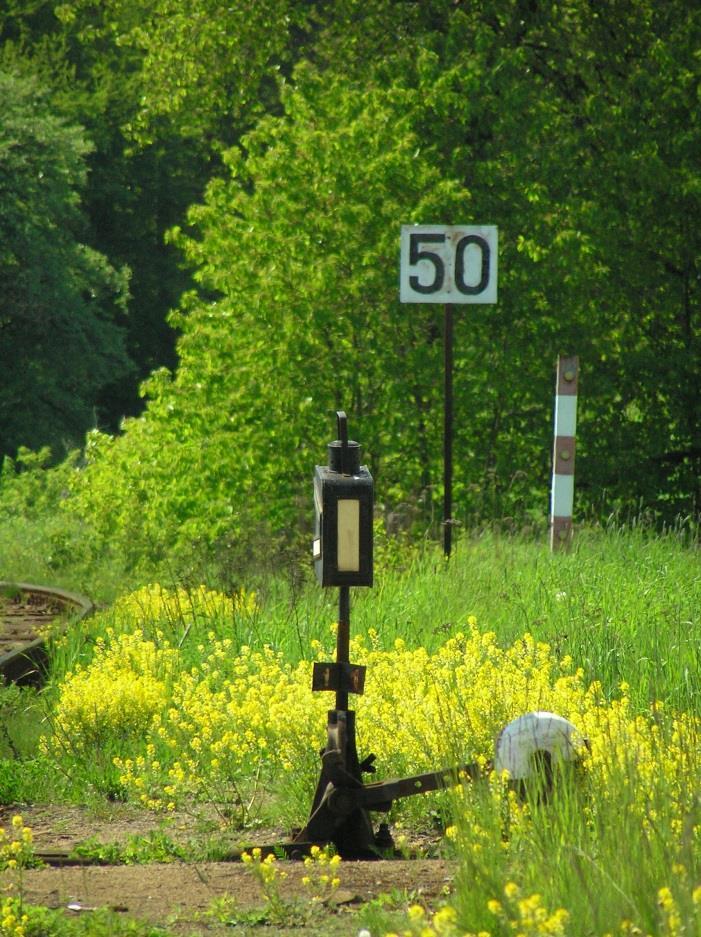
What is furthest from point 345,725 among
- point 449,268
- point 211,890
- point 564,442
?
point 564,442

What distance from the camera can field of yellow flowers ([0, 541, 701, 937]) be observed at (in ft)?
12.4

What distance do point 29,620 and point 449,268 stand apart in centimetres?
448

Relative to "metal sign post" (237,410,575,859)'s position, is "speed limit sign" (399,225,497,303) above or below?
above

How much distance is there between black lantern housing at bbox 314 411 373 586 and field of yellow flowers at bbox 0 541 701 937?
61 centimetres

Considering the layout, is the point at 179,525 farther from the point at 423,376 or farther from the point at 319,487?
the point at 319,487

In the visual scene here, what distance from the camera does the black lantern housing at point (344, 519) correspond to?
5605mm

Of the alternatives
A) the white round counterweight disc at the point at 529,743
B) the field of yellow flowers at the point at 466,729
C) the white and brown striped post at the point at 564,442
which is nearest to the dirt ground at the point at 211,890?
the field of yellow flowers at the point at 466,729

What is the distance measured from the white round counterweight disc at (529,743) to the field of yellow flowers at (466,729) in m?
0.08

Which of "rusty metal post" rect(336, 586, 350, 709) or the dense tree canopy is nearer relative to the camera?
"rusty metal post" rect(336, 586, 350, 709)

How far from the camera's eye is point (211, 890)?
4.82 metres

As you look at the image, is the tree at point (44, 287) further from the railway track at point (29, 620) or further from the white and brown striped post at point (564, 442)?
the white and brown striped post at point (564, 442)

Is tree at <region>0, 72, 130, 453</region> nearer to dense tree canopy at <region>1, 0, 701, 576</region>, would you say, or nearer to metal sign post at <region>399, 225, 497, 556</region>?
dense tree canopy at <region>1, 0, 701, 576</region>

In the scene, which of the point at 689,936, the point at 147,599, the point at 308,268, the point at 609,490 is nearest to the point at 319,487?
the point at 689,936

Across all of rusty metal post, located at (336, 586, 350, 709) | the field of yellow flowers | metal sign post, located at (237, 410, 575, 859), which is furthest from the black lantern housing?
the field of yellow flowers
